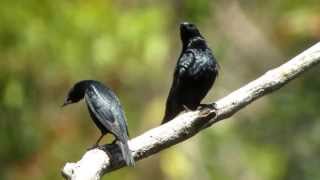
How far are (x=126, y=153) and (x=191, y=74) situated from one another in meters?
0.54

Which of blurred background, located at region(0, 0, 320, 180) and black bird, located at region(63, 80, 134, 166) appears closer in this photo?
black bird, located at region(63, 80, 134, 166)

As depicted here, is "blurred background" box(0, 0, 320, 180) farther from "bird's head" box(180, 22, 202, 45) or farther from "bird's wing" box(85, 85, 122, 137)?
"bird's wing" box(85, 85, 122, 137)

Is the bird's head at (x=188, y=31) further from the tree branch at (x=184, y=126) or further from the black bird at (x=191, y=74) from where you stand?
the tree branch at (x=184, y=126)

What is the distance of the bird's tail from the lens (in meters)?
4.06

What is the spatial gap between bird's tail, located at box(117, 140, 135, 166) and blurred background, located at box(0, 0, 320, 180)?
12.1 ft

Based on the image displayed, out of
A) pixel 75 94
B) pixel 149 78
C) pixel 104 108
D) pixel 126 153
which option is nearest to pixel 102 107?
pixel 104 108

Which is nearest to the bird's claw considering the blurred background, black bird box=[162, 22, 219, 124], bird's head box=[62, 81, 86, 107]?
black bird box=[162, 22, 219, 124]

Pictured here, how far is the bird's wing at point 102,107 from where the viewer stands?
437 cm

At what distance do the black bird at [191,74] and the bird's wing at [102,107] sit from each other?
19cm

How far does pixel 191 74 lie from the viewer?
14.9 feet

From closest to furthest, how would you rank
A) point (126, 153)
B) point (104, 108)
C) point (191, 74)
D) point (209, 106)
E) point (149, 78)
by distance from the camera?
point (126, 153) < point (209, 106) < point (104, 108) < point (191, 74) < point (149, 78)

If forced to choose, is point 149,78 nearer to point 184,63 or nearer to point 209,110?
point 184,63

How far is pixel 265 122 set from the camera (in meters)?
10.3

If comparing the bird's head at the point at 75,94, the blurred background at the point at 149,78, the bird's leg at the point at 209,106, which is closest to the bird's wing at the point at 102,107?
the bird's head at the point at 75,94
